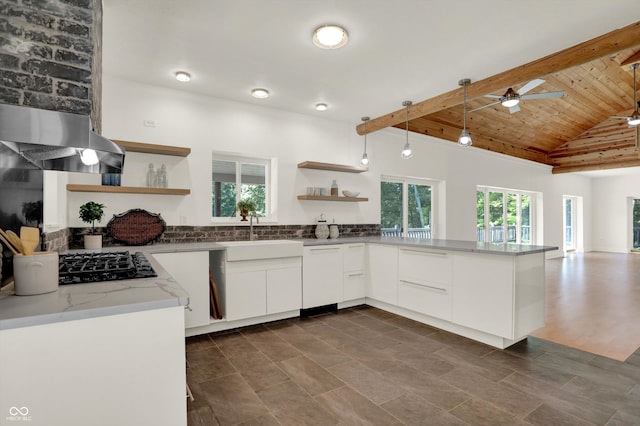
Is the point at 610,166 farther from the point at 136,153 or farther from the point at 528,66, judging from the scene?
the point at 136,153

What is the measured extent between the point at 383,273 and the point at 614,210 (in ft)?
35.1

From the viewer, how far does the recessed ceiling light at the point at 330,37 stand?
8.18ft

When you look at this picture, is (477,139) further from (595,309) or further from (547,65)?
(547,65)

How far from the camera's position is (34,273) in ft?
4.24

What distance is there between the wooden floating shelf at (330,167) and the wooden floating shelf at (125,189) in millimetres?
1531

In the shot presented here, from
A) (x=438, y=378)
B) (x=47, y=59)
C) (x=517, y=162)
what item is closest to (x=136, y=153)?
(x=47, y=59)

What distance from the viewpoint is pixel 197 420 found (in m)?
1.87

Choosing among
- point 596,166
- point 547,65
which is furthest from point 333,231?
point 596,166

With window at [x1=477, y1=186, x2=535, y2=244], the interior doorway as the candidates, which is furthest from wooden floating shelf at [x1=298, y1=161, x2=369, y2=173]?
the interior doorway

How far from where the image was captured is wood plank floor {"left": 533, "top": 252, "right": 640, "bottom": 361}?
9.86 feet

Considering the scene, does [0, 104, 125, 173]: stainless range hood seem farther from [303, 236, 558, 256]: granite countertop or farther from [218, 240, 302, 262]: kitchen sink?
[303, 236, 558, 256]: granite countertop

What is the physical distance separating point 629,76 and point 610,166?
3.19 meters

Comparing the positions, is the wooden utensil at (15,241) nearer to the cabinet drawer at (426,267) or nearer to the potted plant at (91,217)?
the potted plant at (91,217)

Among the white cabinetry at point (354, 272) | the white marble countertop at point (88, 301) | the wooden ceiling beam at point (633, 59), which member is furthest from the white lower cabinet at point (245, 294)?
the wooden ceiling beam at point (633, 59)
